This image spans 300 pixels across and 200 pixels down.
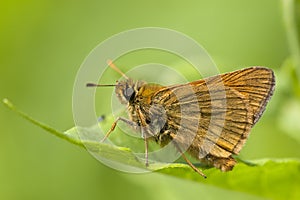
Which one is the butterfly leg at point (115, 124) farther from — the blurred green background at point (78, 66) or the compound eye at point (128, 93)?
the blurred green background at point (78, 66)

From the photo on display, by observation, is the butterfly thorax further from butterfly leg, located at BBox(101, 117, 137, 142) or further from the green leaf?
the green leaf

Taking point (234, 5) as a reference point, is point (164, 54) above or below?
below

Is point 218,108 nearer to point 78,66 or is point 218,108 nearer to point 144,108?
point 144,108

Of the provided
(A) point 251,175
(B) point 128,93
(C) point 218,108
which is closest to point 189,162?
(A) point 251,175

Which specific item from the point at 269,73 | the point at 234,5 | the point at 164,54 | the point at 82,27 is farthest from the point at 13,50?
the point at 269,73

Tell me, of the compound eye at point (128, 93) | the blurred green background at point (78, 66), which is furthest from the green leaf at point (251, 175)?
the compound eye at point (128, 93)

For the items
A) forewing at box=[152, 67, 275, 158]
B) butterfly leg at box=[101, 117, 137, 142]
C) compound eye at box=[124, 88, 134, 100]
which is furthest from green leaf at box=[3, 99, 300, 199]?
compound eye at box=[124, 88, 134, 100]

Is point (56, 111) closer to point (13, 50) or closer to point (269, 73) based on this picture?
point (13, 50)
